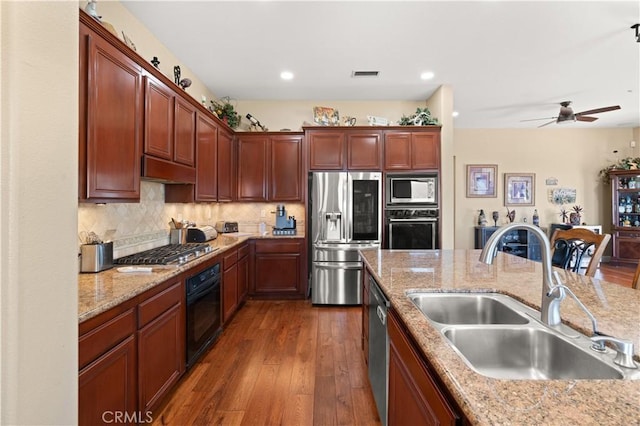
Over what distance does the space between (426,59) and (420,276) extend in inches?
107

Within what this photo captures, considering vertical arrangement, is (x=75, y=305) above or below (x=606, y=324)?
above

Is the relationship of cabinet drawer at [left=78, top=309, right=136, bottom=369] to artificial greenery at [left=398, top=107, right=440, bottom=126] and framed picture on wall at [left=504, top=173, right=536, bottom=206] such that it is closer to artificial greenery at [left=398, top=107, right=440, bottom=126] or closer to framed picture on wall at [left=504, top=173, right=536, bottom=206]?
artificial greenery at [left=398, top=107, right=440, bottom=126]

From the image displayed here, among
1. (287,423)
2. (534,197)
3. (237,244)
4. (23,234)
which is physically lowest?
(287,423)

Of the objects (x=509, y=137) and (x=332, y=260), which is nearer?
(x=332, y=260)

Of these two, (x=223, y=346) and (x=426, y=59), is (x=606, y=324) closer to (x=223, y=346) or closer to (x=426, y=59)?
(x=223, y=346)

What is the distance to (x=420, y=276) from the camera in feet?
5.75

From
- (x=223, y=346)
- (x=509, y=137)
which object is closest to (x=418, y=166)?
(x=223, y=346)

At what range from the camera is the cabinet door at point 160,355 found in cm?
171

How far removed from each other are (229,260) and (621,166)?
25.8 ft

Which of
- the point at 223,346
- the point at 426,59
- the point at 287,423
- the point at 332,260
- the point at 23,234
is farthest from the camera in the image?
the point at 332,260

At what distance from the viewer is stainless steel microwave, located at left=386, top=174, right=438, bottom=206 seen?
407cm

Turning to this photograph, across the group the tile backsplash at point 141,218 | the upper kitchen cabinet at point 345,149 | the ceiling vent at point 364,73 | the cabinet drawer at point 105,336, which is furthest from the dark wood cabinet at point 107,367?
the ceiling vent at point 364,73

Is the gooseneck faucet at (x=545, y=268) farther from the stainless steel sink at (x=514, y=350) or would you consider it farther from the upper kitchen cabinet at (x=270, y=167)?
the upper kitchen cabinet at (x=270, y=167)

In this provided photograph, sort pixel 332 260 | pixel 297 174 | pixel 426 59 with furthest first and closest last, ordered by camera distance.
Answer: pixel 297 174, pixel 332 260, pixel 426 59
